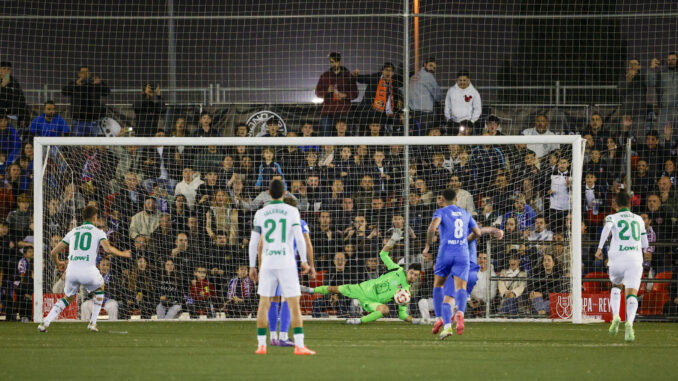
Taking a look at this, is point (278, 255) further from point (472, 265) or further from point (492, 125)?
point (492, 125)

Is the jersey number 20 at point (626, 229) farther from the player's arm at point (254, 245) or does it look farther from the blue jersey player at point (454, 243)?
the player's arm at point (254, 245)

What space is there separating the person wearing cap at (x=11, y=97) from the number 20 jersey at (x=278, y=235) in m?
9.58

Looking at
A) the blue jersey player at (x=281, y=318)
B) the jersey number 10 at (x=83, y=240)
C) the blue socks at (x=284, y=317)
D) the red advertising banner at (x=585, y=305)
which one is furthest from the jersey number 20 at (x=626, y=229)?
the jersey number 10 at (x=83, y=240)

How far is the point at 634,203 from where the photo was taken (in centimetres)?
1769

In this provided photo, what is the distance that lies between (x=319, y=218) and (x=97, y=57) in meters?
5.60

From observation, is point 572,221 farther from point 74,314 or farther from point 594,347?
point 74,314

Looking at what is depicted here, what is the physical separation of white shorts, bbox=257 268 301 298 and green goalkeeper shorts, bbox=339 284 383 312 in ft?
16.2

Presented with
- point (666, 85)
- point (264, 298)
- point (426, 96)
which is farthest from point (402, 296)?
point (666, 85)

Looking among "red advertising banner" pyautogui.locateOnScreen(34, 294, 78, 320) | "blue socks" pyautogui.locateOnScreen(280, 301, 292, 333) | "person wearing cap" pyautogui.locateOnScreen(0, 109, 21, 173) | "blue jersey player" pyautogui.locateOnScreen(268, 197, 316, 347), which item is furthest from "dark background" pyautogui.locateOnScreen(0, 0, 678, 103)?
"blue socks" pyautogui.locateOnScreen(280, 301, 292, 333)

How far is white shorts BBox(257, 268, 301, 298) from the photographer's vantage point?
34.9 feet

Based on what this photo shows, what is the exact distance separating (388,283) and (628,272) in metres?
4.00

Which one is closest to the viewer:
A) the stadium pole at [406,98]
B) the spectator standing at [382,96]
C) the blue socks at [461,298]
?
the blue socks at [461,298]

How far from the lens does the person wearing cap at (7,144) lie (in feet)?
59.5

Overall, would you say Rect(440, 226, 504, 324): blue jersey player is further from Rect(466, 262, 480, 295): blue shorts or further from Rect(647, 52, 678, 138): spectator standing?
Rect(647, 52, 678, 138): spectator standing
